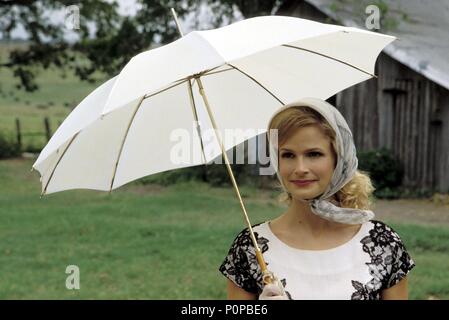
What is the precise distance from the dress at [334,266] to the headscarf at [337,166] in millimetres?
72

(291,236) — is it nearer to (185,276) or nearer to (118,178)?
(118,178)

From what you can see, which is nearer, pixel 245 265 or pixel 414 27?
pixel 245 265

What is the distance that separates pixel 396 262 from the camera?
8.94ft

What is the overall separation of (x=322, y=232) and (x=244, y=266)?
278 millimetres

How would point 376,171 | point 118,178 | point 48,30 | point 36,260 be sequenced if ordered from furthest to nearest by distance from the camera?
point 48,30, point 376,171, point 36,260, point 118,178

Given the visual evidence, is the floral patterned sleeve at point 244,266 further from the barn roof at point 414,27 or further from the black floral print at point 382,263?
the barn roof at point 414,27

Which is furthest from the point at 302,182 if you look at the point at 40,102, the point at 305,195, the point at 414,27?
the point at 40,102

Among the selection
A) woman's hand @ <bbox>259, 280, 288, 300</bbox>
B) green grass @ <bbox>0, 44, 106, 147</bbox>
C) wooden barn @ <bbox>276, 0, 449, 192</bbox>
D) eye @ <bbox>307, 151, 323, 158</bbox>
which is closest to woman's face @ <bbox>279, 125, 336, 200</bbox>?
eye @ <bbox>307, 151, 323, 158</bbox>

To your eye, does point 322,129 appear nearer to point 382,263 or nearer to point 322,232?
point 322,232

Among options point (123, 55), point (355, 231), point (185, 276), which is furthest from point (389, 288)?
point (123, 55)

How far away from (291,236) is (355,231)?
21 centimetres

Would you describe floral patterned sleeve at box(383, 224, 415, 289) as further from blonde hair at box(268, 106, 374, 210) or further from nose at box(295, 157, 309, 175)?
nose at box(295, 157, 309, 175)

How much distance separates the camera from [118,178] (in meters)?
3.45

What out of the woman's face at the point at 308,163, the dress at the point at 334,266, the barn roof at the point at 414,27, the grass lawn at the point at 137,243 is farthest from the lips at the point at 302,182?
the barn roof at the point at 414,27
